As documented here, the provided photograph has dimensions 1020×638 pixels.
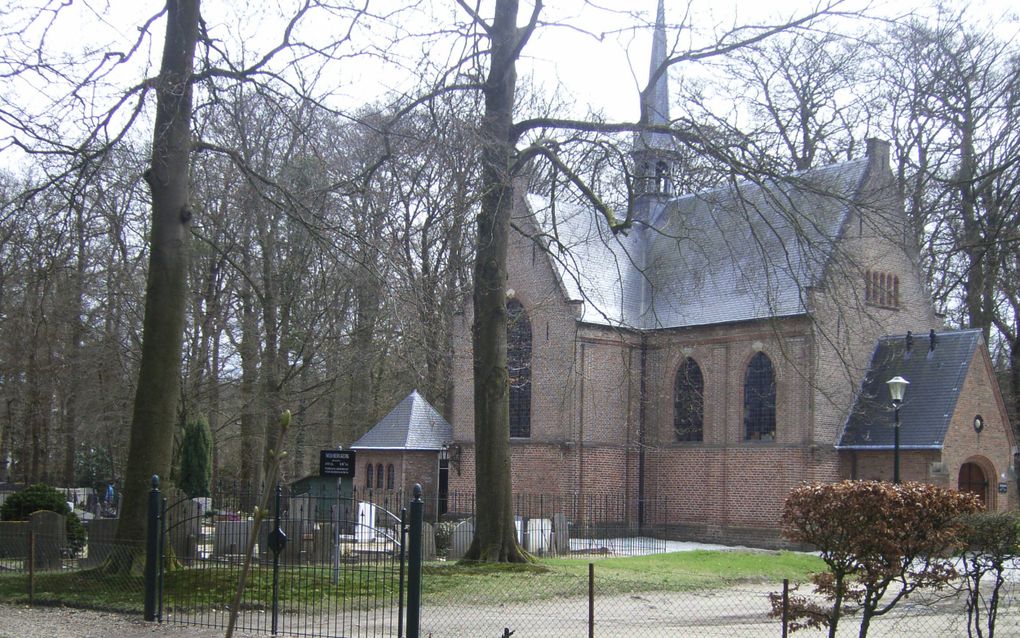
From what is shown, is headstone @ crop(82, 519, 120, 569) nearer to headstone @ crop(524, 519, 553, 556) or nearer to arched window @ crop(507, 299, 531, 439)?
headstone @ crop(524, 519, 553, 556)

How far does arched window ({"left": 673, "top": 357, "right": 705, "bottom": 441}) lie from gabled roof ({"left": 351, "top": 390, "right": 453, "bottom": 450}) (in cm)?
799

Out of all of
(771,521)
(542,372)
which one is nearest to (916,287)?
(771,521)

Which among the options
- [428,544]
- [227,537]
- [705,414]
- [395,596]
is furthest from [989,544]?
[705,414]

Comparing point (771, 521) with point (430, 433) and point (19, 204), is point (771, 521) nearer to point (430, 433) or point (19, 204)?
point (430, 433)

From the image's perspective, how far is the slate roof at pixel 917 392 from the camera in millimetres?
29062

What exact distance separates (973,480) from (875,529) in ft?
Result: 75.1

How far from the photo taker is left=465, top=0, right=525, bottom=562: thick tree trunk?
18.3m

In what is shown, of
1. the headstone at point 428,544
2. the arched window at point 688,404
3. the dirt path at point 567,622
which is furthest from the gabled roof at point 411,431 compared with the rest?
the dirt path at point 567,622

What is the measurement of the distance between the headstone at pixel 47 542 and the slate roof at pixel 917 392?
1910 cm

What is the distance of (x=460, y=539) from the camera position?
23.4m

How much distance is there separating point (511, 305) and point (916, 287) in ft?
40.7

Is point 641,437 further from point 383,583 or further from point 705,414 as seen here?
point 383,583

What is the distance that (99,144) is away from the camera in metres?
15.6

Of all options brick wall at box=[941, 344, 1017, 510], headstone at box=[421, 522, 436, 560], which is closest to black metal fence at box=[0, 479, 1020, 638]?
headstone at box=[421, 522, 436, 560]
